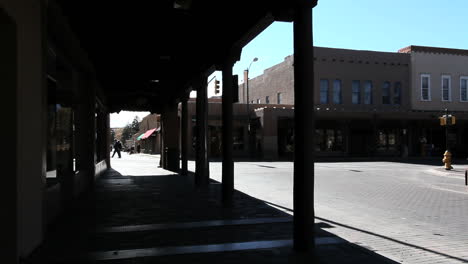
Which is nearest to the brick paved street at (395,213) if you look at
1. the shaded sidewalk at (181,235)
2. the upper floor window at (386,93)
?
the shaded sidewalk at (181,235)

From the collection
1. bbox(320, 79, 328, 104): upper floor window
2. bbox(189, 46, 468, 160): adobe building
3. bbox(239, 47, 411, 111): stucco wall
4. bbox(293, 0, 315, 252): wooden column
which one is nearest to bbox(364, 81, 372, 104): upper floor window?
bbox(189, 46, 468, 160): adobe building

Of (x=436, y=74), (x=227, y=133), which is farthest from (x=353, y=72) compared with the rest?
(x=227, y=133)

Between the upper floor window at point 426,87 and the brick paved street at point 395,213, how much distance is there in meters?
29.7

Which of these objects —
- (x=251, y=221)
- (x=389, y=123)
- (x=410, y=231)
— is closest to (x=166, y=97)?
(x=251, y=221)

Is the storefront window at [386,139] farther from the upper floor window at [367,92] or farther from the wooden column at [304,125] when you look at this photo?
the wooden column at [304,125]

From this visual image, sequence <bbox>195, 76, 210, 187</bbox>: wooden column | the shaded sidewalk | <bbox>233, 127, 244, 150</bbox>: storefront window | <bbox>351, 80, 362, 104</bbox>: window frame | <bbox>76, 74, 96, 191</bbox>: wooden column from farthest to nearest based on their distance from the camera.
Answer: <bbox>351, 80, 362, 104</bbox>: window frame, <bbox>233, 127, 244, 150</bbox>: storefront window, <bbox>195, 76, 210, 187</bbox>: wooden column, <bbox>76, 74, 96, 191</bbox>: wooden column, the shaded sidewalk

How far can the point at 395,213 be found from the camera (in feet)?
29.5

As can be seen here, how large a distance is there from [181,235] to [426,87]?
41.3 m

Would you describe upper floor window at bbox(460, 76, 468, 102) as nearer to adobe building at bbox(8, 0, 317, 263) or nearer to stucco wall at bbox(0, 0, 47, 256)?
adobe building at bbox(8, 0, 317, 263)

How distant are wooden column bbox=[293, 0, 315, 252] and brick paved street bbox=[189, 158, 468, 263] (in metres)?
1.15

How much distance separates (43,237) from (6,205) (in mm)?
1685

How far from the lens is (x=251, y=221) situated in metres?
7.80

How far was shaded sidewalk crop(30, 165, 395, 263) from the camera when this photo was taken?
215 inches

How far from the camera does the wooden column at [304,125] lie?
578 centimetres
